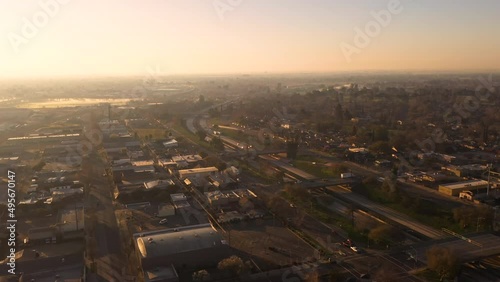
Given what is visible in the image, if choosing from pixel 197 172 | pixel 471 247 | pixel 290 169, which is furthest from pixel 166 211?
pixel 471 247

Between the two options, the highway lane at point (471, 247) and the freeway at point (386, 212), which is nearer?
the highway lane at point (471, 247)

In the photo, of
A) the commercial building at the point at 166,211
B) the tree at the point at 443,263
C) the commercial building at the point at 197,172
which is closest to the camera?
the tree at the point at 443,263

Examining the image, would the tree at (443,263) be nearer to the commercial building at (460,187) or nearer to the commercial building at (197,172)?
the commercial building at (460,187)

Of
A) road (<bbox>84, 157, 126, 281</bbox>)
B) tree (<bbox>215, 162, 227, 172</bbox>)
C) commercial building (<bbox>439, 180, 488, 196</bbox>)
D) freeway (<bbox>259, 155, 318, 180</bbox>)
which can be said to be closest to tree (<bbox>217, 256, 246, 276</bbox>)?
road (<bbox>84, 157, 126, 281</bbox>)

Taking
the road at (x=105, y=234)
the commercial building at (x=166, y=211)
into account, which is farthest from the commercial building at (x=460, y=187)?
the road at (x=105, y=234)

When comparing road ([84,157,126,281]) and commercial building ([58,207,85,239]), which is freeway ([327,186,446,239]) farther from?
commercial building ([58,207,85,239])

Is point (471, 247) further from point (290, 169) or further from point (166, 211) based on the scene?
point (290, 169)

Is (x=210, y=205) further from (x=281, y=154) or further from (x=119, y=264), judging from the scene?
(x=281, y=154)

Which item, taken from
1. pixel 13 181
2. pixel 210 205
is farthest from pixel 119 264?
pixel 13 181
